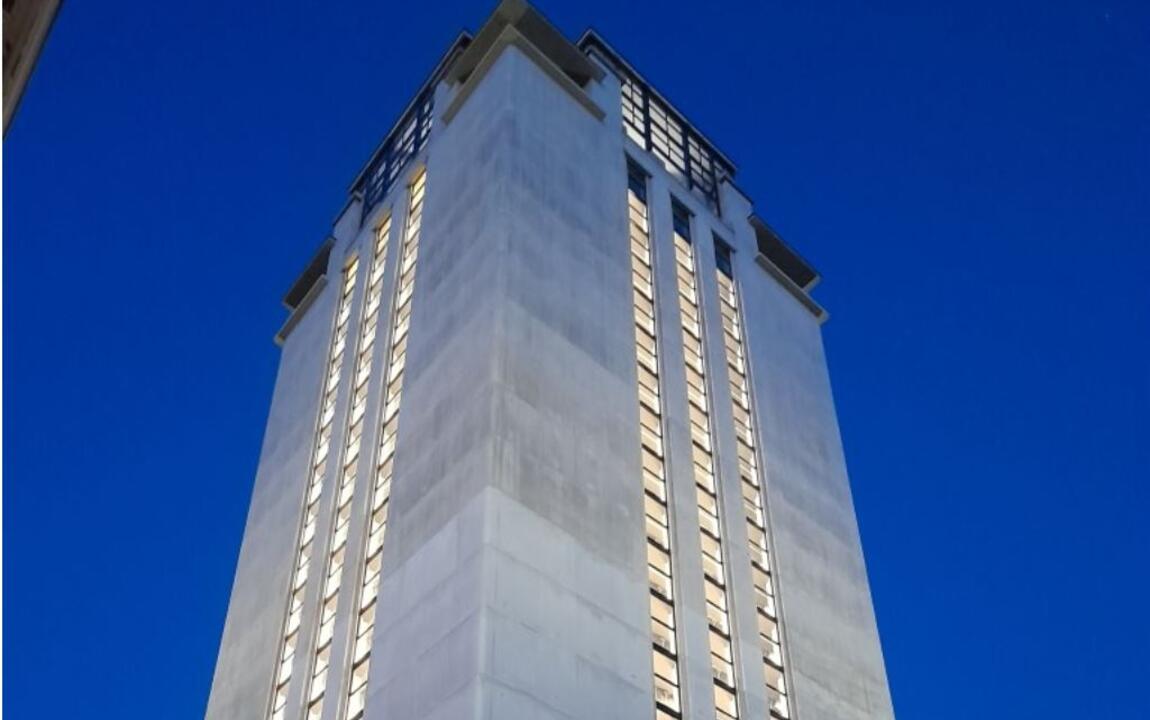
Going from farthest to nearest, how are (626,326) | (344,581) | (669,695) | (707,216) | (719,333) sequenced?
(707,216)
(719,333)
(626,326)
(344,581)
(669,695)

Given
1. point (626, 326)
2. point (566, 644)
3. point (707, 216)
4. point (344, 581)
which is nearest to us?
point (566, 644)

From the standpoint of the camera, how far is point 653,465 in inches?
1746

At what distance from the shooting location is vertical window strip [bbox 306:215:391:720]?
135 ft

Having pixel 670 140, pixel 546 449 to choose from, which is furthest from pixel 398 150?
pixel 546 449

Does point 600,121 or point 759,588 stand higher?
point 600,121

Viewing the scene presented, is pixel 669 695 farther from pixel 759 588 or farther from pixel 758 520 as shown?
pixel 758 520

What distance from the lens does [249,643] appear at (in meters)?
48.5

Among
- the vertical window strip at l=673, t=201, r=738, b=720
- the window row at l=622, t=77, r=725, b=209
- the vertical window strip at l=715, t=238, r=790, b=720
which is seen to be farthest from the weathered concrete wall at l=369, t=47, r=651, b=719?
the window row at l=622, t=77, r=725, b=209

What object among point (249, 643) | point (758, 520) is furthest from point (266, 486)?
point (758, 520)

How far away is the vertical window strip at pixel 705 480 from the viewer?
40312 millimetres

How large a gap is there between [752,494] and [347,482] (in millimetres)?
17592

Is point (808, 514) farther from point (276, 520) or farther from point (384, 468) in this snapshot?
point (276, 520)

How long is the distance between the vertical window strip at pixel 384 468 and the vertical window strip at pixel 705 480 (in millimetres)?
12029

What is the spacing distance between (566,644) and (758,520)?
1692 centimetres
